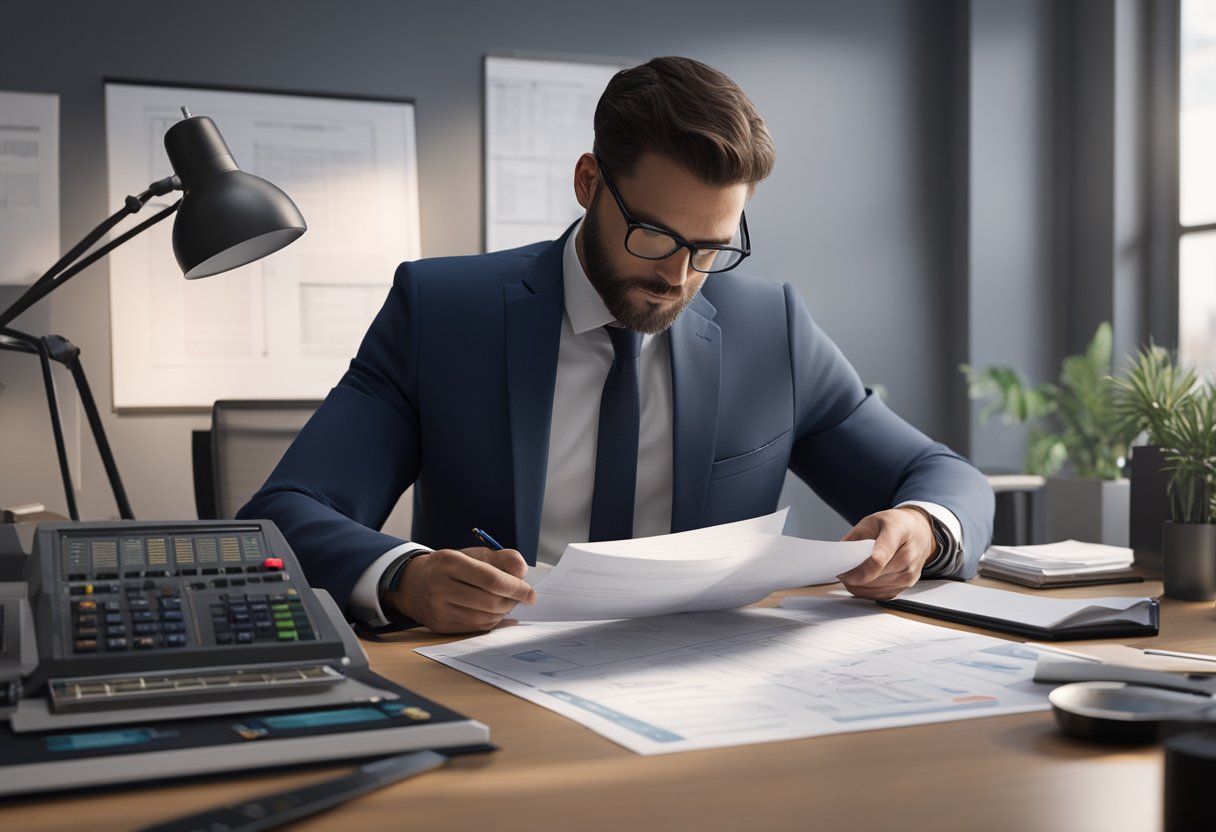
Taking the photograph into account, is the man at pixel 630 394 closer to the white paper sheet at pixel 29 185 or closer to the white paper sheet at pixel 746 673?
the white paper sheet at pixel 746 673

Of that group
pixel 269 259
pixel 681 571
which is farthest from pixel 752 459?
pixel 269 259

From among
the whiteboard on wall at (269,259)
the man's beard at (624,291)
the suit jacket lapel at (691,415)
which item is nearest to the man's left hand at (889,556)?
the suit jacket lapel at (691,415)

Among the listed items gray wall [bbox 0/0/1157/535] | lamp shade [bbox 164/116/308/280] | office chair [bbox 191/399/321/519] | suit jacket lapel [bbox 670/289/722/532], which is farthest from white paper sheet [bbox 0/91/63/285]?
suit jacket lapel [bbox 670/289/722/532]

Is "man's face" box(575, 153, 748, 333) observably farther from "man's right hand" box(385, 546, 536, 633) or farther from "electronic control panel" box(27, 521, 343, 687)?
"electronic control panel" box(27, 521, 343, 687)

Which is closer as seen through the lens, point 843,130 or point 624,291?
point 624,291

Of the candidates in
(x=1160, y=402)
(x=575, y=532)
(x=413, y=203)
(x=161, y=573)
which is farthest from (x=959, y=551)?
(x=413, y=203)

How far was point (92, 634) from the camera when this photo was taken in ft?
2.59

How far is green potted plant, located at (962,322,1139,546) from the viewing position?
3.52 m

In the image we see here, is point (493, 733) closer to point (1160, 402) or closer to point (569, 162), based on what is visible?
point (1160, 402)

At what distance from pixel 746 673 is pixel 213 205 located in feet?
3.86

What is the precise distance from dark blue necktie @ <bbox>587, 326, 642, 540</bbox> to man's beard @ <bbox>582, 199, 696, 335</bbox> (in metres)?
0.04

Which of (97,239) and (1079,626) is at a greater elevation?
(97,239)

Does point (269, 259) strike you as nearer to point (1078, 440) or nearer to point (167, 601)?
point (1078, 440)

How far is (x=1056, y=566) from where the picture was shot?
4.90 ft
